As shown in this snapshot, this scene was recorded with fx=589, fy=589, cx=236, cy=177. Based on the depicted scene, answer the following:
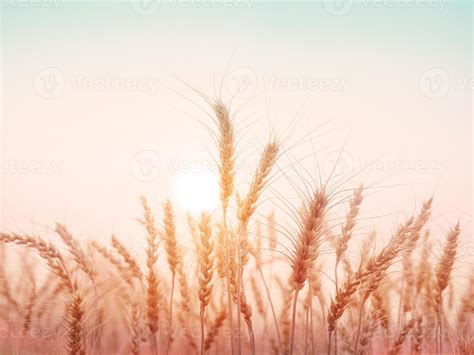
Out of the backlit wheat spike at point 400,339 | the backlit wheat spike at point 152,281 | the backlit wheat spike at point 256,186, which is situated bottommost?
the backlit wheat spike at point 400,339

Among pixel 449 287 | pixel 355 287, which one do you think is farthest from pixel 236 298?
pixel 449 287

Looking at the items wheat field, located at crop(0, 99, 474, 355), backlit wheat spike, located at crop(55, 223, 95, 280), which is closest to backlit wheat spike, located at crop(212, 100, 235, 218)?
wheat field, located at crop(0, 99, 474, 355)

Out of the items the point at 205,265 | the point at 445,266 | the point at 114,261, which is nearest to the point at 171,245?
the point at 205,265

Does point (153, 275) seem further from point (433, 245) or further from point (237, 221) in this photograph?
point (433, 245)

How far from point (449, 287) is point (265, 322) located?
87 cm

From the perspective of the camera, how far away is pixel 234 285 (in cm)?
214

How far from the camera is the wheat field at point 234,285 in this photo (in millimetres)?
2008

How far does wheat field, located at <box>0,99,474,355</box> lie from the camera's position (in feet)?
6.59

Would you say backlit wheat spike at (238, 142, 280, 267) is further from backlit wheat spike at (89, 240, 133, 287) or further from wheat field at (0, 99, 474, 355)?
backlit wheat spike at (89, 240, 133, 287)

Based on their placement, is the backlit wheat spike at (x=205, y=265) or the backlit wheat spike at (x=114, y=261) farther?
the backlit wheat spike at (x=114, y=261)

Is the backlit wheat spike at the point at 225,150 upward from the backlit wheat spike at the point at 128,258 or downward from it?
upward

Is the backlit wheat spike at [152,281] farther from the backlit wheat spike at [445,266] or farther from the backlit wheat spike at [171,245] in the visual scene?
the backlit wheat spike at [445,266]

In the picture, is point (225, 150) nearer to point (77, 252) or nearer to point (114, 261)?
point (77, 252)

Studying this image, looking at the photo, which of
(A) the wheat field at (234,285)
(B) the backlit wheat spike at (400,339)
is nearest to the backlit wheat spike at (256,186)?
(A) the wheat field at (234,285)
